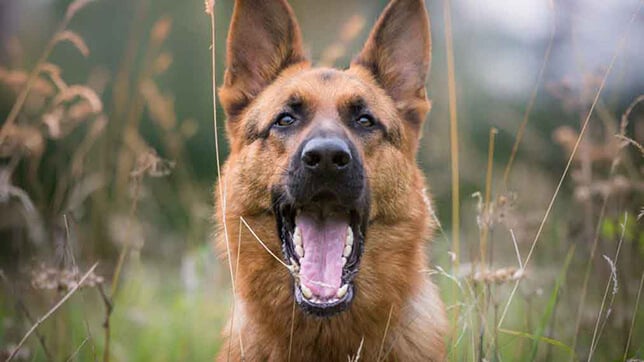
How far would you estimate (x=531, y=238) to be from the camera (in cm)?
514

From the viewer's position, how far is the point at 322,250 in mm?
3508

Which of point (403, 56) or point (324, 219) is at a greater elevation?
point (403, 56)

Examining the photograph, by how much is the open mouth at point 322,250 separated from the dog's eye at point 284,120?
481 millimetres

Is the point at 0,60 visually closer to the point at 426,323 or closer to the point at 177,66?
the point at 177,66

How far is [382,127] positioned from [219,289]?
262 cm

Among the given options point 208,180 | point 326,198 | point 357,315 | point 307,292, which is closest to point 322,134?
point 326,198

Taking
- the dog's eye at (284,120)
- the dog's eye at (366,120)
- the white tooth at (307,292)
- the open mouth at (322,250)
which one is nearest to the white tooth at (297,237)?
the open mouth at (322,250)

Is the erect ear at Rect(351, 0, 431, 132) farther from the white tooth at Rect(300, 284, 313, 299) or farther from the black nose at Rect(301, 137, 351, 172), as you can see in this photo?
the white tooth at Rect(300, 284, 313, 299)

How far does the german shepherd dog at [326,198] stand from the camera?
3477 mm

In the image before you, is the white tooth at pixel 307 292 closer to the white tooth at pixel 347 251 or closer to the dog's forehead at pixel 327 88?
the white tooth at pixel 347 251

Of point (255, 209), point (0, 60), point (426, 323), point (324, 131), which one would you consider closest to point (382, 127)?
point (324, 131)

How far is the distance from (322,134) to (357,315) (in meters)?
0.88

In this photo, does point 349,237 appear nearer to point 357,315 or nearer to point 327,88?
point 357,315

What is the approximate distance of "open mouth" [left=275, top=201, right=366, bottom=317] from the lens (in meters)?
3.37
